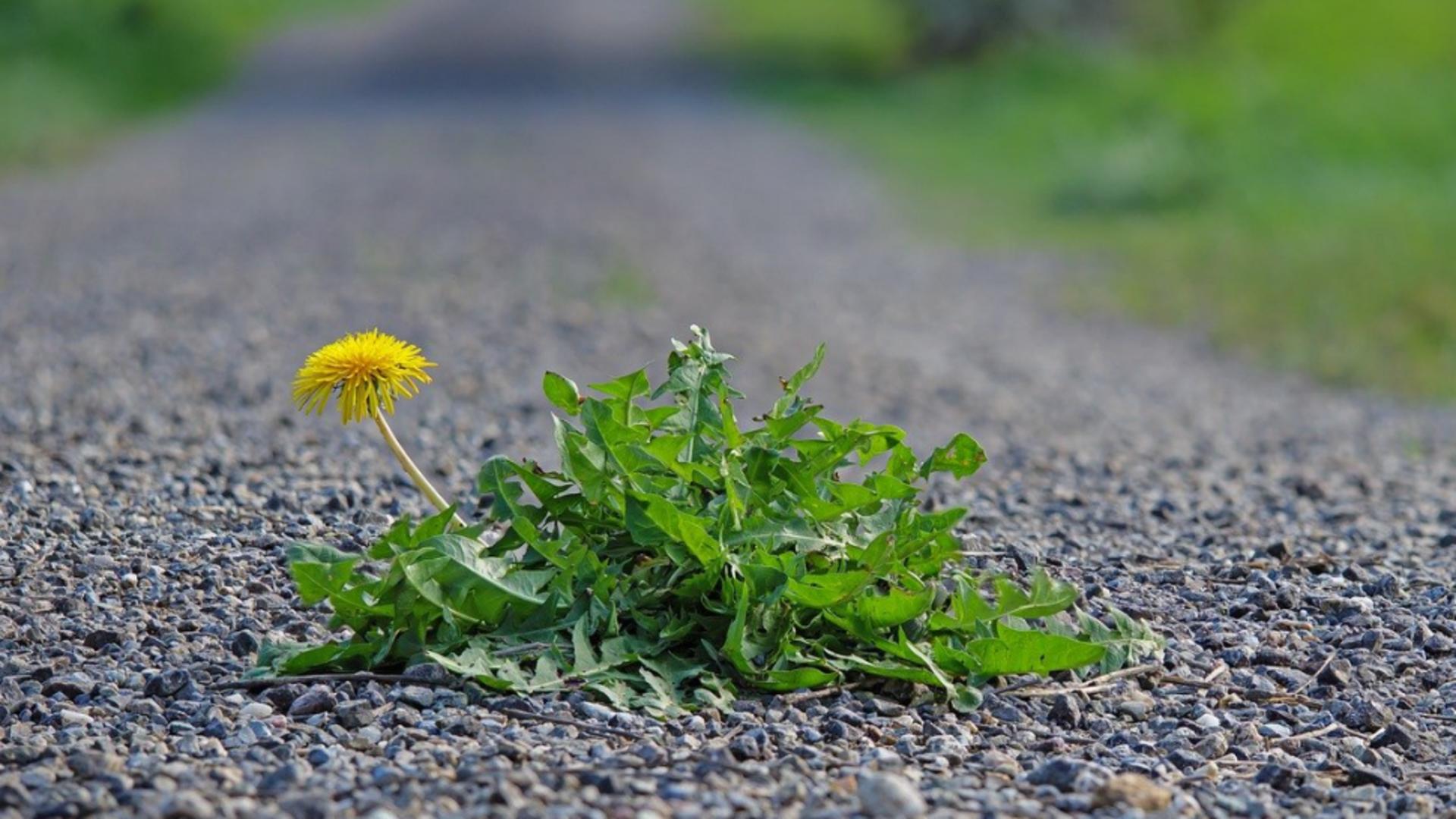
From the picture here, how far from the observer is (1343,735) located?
10.5 ft

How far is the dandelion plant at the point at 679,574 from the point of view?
310 cm

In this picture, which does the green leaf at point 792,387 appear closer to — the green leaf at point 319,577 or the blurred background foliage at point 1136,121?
the green leaf at point 319,577

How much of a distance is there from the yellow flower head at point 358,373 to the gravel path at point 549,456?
19.6 inches

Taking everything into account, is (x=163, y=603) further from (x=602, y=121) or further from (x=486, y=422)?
(x=602, y=121)

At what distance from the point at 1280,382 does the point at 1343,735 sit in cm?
518

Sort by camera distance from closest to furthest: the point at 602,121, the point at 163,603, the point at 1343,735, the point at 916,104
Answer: the point at 1343,735 → the point at 163,603 → the point at 602,121 → the point at 916,104

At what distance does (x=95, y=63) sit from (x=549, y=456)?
1719 cm

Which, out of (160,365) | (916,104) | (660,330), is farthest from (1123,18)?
(160,365)

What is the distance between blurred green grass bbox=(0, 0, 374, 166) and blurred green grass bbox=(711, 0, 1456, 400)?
701 cm

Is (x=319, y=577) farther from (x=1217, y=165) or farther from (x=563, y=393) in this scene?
(x=1217, y=165)

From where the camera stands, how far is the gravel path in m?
2.82

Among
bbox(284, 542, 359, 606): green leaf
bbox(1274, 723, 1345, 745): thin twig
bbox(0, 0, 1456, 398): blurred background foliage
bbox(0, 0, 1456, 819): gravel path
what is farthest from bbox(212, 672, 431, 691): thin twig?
bbox(0, 0, 1456, 398): blurred background foliage

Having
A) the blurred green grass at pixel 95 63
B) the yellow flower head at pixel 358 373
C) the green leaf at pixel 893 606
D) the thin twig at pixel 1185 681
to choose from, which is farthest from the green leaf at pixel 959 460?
the blurred green grass at pixel 95 63

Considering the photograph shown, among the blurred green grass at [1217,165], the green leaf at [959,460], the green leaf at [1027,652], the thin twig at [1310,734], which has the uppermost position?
the blurred green grass at [1217,165]
